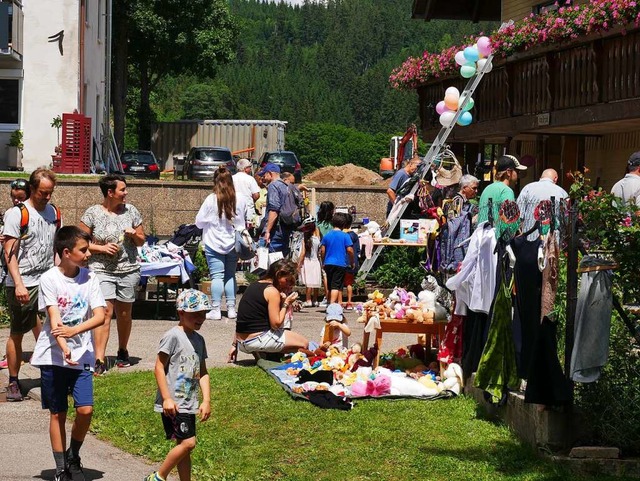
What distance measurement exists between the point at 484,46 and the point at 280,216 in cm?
578

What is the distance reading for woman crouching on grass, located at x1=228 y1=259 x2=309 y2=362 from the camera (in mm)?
10797

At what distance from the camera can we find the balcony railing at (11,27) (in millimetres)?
35625

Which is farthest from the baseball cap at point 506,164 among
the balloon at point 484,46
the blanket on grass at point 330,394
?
the balloon at point 484,46

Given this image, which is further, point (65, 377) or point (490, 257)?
point (490, 257)

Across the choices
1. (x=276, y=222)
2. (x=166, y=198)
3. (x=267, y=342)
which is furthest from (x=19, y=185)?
(x=166, y=198)

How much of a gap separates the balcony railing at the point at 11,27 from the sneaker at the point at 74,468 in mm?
30018

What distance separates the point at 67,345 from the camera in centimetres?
729

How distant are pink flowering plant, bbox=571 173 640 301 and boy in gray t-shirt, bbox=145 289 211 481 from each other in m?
2.46

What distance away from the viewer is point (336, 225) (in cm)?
1552

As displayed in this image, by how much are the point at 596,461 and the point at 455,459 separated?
859 millimetres

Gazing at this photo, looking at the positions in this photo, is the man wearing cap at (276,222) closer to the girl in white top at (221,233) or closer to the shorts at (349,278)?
the shorts at (349,278)

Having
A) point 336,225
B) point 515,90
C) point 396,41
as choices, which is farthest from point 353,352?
point 396,41

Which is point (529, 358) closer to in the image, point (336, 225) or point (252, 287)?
point (252, 287)

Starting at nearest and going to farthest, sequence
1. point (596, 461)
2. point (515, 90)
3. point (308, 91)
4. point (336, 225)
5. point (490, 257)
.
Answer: point (596, 461)
point (490, 257)
point (336, 225)
point (515, 90)
point (308, 91)
